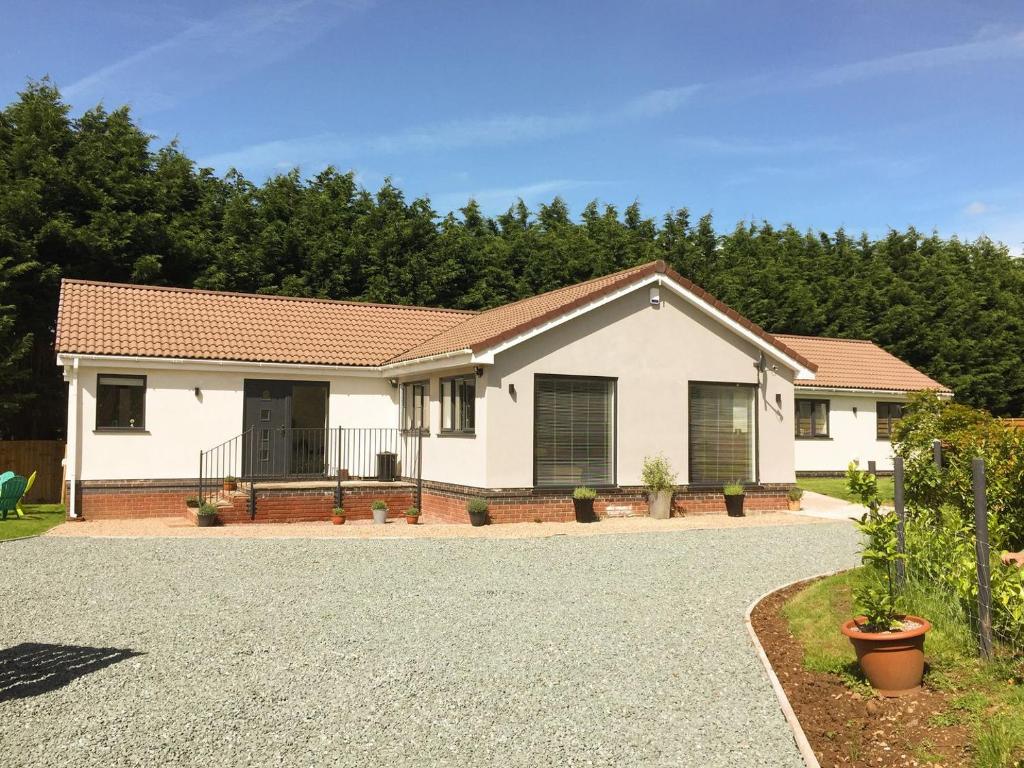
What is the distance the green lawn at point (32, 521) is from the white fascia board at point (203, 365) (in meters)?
3.37

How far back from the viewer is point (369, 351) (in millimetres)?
21953

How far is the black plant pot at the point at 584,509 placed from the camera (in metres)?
17.3

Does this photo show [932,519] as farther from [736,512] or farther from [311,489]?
[311,489]

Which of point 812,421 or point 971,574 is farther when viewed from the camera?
point 812,421

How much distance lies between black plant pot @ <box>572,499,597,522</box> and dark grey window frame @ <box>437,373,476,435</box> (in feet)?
8.36

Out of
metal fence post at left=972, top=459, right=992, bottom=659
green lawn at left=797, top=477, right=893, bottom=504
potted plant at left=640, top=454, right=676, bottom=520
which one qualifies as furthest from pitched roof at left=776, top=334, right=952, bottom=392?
metal fence post at left=972, top=459, right=992, bottom=659

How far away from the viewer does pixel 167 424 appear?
63.3ft

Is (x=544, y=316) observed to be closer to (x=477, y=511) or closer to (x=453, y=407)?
(x=453, y=407)

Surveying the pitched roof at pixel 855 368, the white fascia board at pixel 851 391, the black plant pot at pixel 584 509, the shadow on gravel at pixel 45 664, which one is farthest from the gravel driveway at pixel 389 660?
the pitched roof at pixel 855 368

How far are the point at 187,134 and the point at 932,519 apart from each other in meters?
Answer: 30.8

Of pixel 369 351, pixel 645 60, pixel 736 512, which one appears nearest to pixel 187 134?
pixel 369 351

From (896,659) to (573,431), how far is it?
1194 centimetres

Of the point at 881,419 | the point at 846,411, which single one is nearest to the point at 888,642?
the point at 846,411

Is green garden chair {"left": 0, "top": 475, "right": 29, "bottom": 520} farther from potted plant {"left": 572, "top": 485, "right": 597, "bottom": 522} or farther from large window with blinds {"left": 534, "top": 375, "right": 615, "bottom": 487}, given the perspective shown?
potted plant {"left": 572, "top": 485, "right": 597, "bottom": 522}
